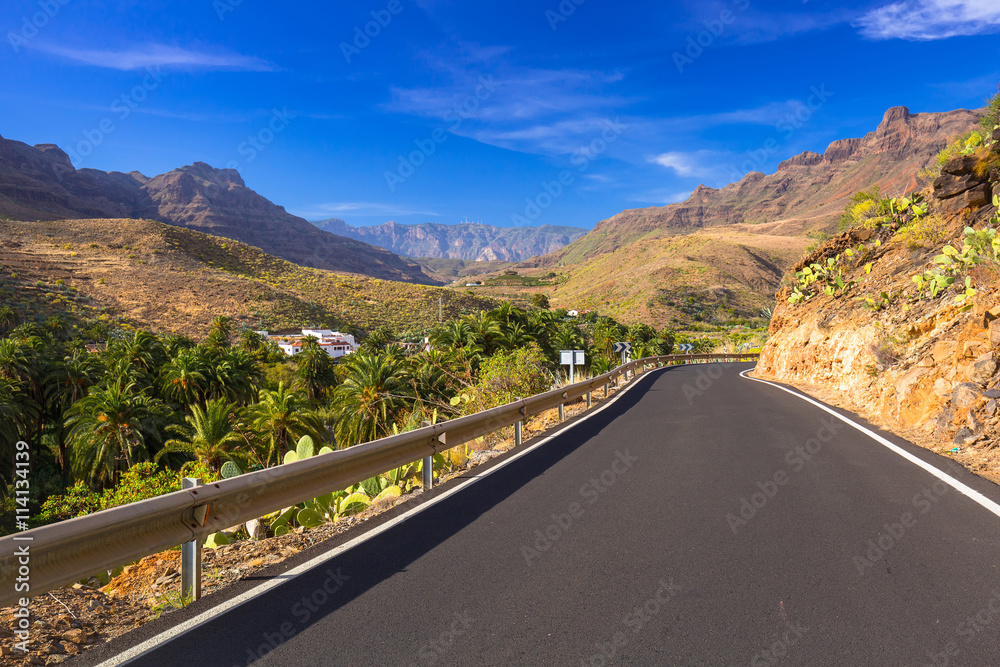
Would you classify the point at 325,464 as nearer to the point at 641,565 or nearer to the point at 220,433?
the point at 641,565

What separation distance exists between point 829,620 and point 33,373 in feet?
141

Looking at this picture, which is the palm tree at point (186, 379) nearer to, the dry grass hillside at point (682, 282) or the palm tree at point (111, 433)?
the palm tree at point (111, 433)

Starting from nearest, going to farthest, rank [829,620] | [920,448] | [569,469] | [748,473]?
[829,620], [748,473], [569,469], [920,448]

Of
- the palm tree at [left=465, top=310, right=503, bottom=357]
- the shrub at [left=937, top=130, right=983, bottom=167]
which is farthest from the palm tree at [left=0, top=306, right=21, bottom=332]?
the shrub at [left=937, top=130, right=983, bottom=167]

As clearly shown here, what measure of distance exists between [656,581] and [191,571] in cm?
302

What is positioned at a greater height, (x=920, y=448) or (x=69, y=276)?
(x=69, y=276)

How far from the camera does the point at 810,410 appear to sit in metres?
12.3

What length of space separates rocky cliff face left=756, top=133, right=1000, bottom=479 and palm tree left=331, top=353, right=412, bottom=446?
14.9 m

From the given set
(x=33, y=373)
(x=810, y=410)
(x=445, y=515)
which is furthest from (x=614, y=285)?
(x=445, y=515)

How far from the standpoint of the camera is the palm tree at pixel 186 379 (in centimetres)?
3500

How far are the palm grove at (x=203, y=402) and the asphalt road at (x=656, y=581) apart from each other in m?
8.55

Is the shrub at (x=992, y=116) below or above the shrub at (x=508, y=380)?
above

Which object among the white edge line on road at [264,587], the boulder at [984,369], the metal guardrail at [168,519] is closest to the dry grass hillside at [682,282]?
the boulder at [984,369]

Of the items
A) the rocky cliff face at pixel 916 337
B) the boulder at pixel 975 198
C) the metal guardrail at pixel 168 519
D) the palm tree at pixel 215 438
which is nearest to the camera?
the metal guardrail at pixel 168 519
